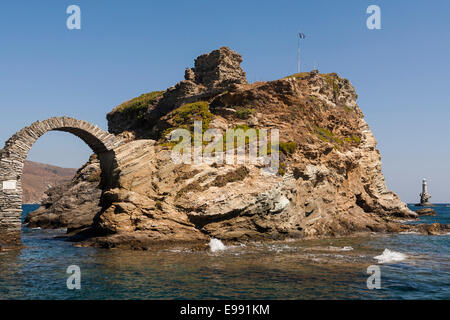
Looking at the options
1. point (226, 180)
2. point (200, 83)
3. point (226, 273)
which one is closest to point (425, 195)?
point (200, 83)

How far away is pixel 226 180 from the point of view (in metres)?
30.9

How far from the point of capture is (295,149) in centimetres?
3653

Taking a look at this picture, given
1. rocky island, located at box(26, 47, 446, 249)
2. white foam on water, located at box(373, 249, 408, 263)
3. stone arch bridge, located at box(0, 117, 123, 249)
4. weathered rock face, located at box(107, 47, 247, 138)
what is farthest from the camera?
weathered rock face, located at box(107, 47, 247, 138)

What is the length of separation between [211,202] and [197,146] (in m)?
6.71

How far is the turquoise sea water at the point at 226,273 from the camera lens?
47.1 ft

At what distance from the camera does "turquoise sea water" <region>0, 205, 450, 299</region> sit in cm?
1436

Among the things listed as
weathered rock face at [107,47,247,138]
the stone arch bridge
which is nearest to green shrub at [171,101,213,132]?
weathered rock face at [107,47,247,138]

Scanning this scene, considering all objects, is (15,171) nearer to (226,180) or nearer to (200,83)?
(226,180)

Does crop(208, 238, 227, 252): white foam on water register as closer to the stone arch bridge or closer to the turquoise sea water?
the turquoise sea water

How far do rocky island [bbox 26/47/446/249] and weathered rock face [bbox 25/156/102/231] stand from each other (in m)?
0.18

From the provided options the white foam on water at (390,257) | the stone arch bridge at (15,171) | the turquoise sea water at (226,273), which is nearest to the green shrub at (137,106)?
the stone arch bridge at (15,171)

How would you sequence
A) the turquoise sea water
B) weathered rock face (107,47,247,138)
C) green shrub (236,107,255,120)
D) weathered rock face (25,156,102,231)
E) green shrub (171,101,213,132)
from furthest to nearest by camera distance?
weathered rock face (25,156,102,231), weathered rock face (107,47,247,138), green shrub (236,107,255,120), green shrub (171,101,213,132), the turquoise sea water
